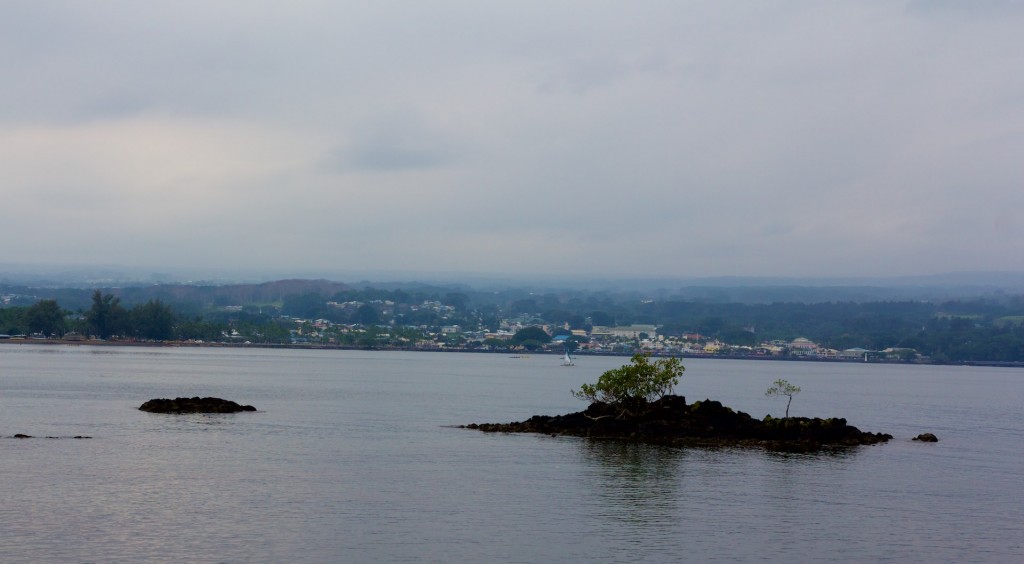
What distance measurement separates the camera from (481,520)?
3641 cm

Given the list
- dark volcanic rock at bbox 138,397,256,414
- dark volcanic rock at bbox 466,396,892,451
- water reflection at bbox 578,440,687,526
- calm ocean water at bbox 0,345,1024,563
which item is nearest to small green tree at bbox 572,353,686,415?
dark volcanic rock at bbox 466,396,892,451

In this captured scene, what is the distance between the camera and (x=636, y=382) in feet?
225

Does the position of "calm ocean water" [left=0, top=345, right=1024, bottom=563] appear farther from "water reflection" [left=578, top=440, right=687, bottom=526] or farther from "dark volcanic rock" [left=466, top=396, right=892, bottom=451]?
"dark volcanic rock" [left=466, top=396, right=892, bottom=451]

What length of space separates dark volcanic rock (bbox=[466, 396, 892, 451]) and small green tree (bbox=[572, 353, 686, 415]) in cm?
73

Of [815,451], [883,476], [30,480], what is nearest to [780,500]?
[883,476]

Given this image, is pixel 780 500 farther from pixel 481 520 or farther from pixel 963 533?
pixel 481 520

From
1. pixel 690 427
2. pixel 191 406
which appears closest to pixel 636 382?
pixel 690 427

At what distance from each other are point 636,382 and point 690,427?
4.76 m

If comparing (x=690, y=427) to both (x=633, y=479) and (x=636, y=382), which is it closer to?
(x=636, y=382)

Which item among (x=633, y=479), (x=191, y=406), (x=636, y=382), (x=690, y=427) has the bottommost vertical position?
(x=633, y=479)

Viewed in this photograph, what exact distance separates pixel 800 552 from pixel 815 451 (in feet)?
97.9

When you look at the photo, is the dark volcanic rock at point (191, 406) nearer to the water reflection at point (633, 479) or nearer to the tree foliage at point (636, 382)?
the tree foliage at point (636, 382)

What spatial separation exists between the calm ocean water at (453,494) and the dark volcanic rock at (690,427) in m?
2.99

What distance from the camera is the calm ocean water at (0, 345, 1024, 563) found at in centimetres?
3228
